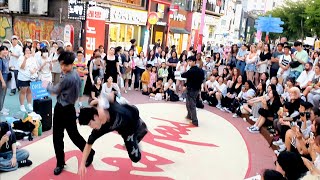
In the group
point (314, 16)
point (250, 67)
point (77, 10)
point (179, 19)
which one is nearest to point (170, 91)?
point (250, 67)

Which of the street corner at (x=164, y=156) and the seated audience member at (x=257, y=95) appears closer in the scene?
the street corner at (x=164, y=156)

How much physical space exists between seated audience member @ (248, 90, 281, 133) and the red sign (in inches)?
363

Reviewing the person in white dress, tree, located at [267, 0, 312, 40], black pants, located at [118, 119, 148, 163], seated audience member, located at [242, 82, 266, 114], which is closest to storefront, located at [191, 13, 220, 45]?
tree, located at [267, 0, 312, 40]

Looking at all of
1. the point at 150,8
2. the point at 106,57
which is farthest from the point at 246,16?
the point at 106,57

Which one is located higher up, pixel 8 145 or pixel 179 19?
pixel 179 19

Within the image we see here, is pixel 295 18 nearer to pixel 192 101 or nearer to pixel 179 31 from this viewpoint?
pixel 179 31

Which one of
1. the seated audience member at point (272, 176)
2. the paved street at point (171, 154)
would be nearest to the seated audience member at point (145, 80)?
the paved street at point (171, 154)

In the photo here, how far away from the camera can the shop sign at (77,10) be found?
1631cm

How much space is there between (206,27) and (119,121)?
120ft

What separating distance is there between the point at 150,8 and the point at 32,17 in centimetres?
844

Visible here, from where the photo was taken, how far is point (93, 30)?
16.1 metres

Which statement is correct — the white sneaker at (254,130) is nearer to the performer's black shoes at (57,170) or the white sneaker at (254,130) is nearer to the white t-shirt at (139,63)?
the performer's black shoes at (57,170)

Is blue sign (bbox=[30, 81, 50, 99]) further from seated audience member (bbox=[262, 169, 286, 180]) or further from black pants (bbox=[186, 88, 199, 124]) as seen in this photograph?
seated audience member (bbox=[262, 169, 286, 180])

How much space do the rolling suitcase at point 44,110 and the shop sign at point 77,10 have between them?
961 cm
